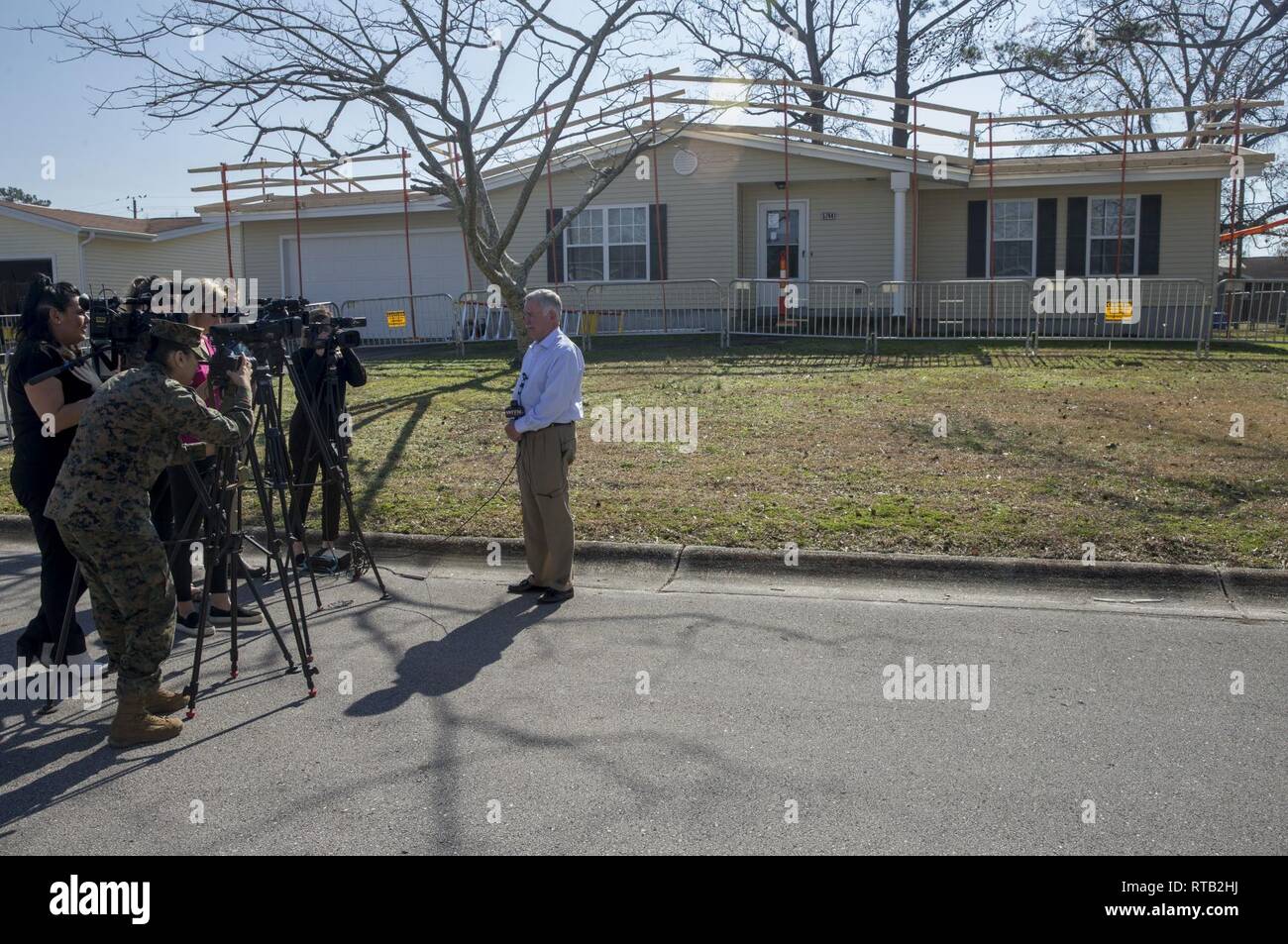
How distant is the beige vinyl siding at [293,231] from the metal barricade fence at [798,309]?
7.34 meters

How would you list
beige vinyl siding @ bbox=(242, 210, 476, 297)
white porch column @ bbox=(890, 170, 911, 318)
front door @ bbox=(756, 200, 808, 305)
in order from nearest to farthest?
white porch column @ bbox=(890, 170, 911, 318), front door @ bbox=(756, 200, 808, 305), beige vinyl siding @ bbox=(242, 210, 476, 297)

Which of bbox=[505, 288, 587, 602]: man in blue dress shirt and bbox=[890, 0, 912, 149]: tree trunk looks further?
bbox=[890, 0, 912, 149]: tree trunk

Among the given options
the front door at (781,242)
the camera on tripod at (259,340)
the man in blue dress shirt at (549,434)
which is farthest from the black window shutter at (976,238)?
the camera on tripod at (259,340)

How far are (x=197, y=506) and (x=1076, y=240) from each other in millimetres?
20146

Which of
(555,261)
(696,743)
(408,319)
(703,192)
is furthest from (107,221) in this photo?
(696,743)

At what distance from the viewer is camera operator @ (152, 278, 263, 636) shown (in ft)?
18.9

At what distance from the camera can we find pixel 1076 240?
21328 millimetres

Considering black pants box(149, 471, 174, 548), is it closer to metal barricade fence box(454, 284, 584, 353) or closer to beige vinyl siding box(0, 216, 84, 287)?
metal barricade fence box(454, 284, 584, 353)

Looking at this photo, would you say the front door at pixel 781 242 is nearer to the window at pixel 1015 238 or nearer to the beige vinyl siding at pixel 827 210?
the beige vinyl siding at pixel 827 210

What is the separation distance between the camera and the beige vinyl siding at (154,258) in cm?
2958

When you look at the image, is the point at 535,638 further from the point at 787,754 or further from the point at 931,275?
the point at 931,275

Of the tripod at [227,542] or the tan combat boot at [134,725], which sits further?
the tripod at [227,542]

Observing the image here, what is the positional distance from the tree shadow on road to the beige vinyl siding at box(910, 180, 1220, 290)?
56.6 feet

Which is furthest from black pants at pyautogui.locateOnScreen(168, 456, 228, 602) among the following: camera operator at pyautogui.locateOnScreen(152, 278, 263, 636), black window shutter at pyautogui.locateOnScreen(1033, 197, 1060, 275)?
black window shutter at pyautogui.locateOnScreen(1033, 197, 1060, 275)
